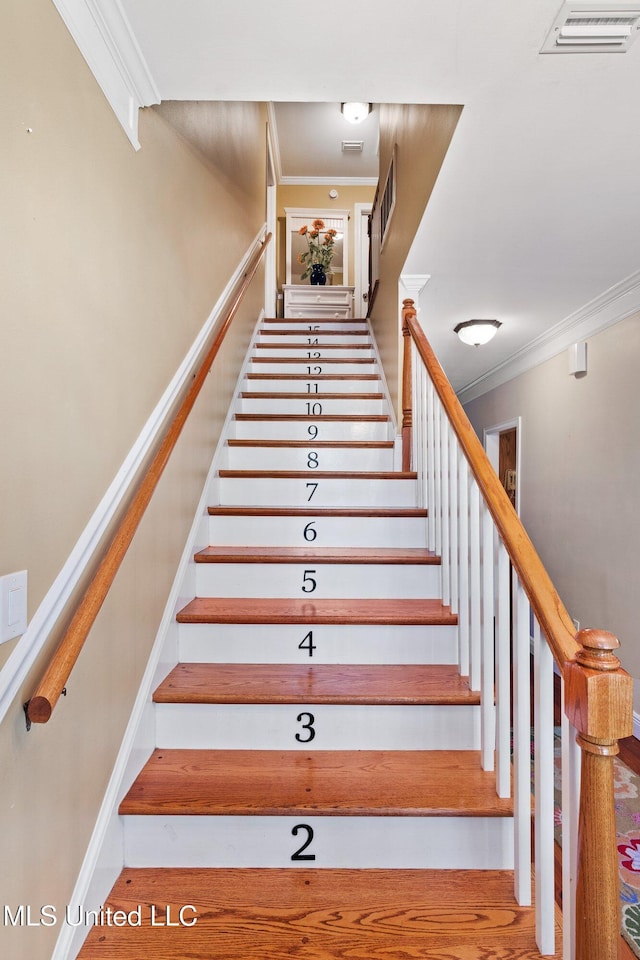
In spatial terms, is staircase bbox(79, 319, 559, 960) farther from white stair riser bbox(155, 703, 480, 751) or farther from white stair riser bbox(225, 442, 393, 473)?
white stair riser bbox(225, 442, 393, 473)

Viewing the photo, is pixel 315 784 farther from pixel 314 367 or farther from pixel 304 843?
pixel 314 367

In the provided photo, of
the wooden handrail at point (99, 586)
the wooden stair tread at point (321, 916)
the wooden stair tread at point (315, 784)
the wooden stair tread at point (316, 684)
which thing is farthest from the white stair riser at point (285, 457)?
the wooden stair tread at point (321, 916)

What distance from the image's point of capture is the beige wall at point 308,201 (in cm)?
621

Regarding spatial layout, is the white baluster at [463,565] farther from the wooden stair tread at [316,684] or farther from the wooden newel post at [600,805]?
the wooden newel post at [600,805]

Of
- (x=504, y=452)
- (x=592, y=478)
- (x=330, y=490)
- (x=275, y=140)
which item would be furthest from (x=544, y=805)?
(x=275, y=140)

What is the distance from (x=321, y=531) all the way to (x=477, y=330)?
1870 millimetres

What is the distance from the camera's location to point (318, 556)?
6.85 feet

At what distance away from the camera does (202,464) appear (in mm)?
2318

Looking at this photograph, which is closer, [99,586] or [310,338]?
[99,586]

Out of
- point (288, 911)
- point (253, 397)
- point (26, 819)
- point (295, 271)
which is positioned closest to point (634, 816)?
point (288, 911)

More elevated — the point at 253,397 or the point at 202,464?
the point at 253,397

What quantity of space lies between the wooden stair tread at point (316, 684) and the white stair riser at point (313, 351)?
8.88 ft

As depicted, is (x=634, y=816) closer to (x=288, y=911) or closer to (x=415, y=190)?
(x=288, y=911)

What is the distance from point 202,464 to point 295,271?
15.1 ft
